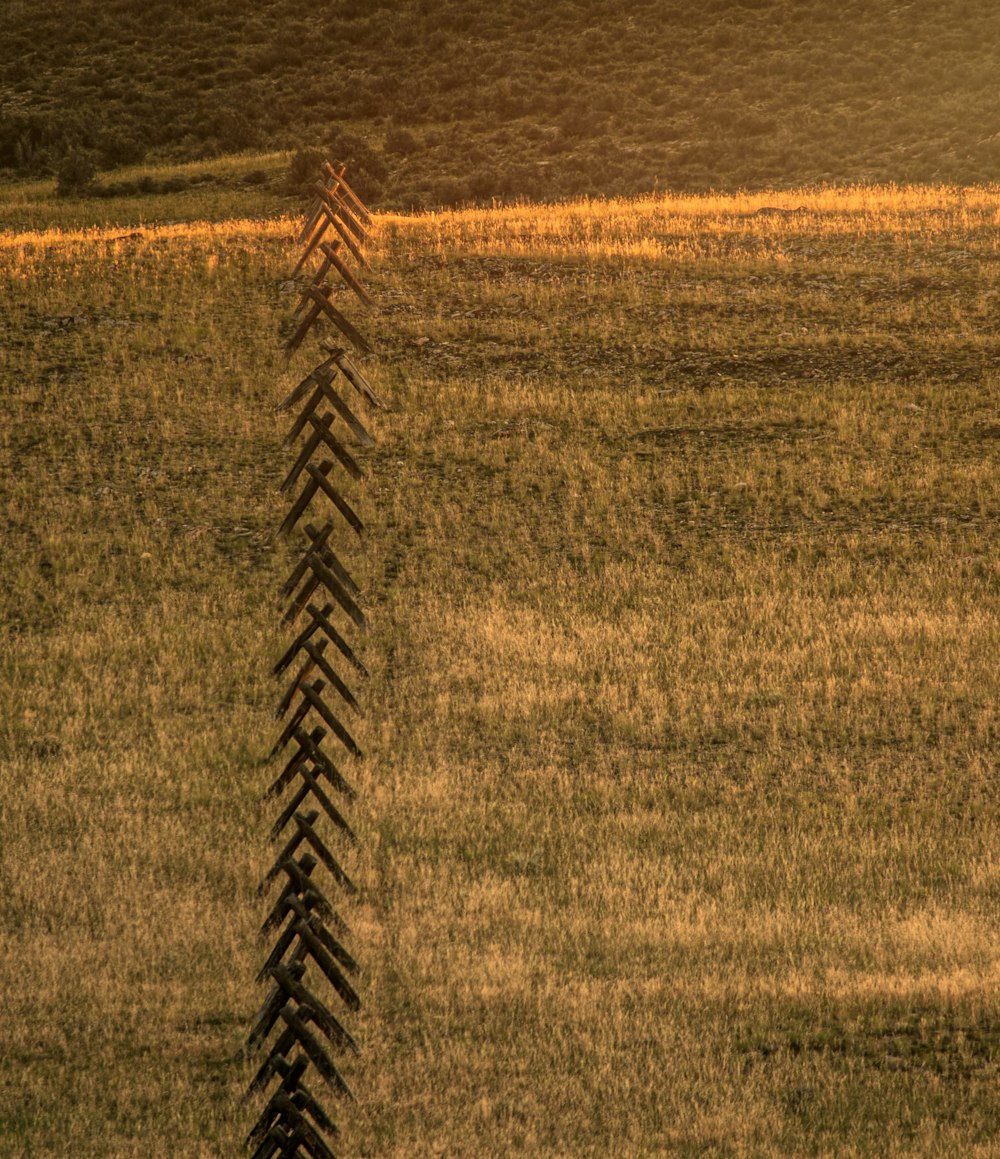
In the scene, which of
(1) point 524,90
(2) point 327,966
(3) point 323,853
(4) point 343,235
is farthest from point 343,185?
(1) point 524,90

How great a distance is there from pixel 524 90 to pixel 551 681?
46.8 m

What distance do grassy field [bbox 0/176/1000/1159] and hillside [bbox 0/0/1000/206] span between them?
45.5 ft

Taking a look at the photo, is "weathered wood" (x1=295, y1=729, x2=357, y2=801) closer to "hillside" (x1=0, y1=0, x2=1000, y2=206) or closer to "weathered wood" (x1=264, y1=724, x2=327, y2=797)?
"weathered wood" (x1=264, y1=724, x2=327, y2=797)

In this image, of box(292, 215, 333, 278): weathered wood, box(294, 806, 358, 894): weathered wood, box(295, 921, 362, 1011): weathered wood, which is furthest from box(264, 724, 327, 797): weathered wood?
box(292, 215, 333, 278): weathered wood

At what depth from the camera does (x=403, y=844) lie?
53.6ft

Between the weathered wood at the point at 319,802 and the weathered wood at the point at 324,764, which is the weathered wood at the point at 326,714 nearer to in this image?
the weathered wood at the point at 324,764

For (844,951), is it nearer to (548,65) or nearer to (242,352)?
(242,352)

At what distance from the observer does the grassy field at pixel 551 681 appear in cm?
1185

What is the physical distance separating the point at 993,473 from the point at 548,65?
1728 inches

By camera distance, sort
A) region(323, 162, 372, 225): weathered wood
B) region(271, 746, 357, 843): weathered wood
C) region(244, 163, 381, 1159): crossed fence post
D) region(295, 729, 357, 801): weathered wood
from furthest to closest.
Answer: region(323, 162, 372, 225): weathered wood < region(295, 729, 357, 801): weathered wood < region(271, 746, 357, 843): weathered wood < region(244, 163, 381, 1159): crossed fence post

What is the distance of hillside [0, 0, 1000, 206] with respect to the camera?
54.8m

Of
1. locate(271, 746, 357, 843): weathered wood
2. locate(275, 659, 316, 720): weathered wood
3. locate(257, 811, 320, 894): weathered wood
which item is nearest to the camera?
locate(257, 811, 320, 894): weathered wood

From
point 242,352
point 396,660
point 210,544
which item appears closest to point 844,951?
point 396,660

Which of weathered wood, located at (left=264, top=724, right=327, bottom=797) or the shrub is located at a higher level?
the shrub
